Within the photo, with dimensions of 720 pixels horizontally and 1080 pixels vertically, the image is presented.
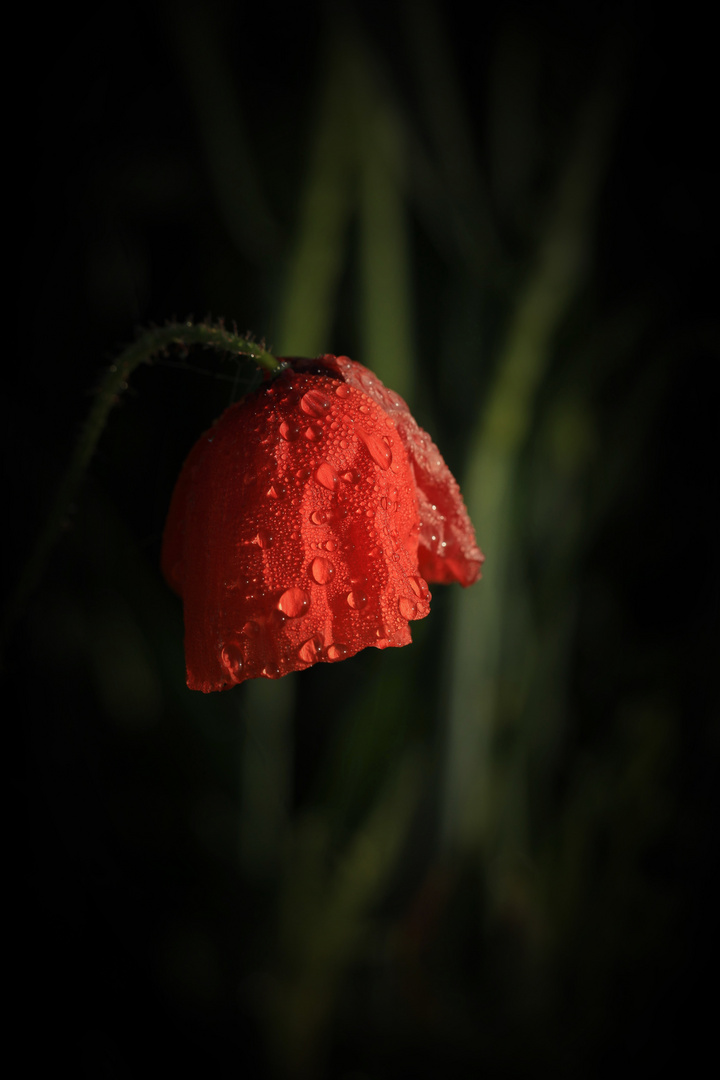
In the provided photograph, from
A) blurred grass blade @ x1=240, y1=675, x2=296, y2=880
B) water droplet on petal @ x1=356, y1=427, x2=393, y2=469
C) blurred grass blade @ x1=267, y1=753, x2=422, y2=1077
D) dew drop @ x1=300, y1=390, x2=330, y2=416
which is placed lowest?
blurred grass blade @ x1=267, y1=753, x2=422, y2=1077

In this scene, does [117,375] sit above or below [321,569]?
above

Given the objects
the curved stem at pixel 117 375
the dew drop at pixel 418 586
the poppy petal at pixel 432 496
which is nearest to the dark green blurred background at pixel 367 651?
the curved stem at pixel 117 375

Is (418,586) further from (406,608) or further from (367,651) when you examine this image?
(367,651)

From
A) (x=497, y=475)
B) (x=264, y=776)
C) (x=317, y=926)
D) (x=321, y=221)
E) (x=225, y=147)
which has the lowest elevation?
(x=317, y=926)

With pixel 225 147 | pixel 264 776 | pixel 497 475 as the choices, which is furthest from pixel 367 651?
pixel 225 147

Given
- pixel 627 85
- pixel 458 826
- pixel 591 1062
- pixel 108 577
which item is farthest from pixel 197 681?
pixel 627 85

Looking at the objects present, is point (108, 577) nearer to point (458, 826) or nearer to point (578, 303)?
point (458, 826)

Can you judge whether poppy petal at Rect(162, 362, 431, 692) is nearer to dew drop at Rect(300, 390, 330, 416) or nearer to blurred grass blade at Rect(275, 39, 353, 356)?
dew drop at Rect(300, 390, 330, 416)

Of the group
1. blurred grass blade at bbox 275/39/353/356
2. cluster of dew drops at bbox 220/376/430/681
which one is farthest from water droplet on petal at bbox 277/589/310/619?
blurred grass blade at bbox 275/39/353/356
